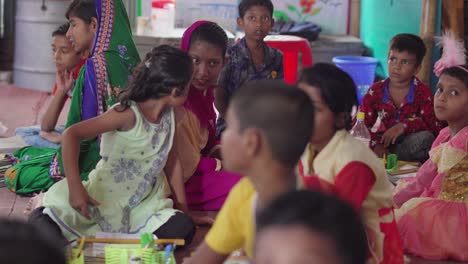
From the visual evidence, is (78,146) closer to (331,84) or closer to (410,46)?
(331,84)

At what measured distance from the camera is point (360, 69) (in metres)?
6.20

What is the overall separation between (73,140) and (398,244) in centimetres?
120

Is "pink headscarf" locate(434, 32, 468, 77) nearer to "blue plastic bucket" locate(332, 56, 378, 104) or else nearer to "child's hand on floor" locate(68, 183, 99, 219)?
"blue plastic bucket" locate(332, 56, 378, 104)

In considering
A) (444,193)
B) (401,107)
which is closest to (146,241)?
(444,193)

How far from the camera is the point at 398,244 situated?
2.47 meters

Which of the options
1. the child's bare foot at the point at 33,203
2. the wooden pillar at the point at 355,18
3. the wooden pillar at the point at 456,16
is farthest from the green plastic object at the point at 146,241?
the wooden pillar at the point at 355,18

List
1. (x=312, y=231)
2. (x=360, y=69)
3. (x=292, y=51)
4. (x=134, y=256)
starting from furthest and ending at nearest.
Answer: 1. (x=360, y=69)
2. (x=292, y=51)
3. (x=134, y=256)
4. (x=312, y=231)

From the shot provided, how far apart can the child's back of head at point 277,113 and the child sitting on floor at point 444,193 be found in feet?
4.40

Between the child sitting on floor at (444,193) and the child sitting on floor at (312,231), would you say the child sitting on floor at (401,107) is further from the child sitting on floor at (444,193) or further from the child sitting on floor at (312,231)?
the child sitting on floor at (312,231)

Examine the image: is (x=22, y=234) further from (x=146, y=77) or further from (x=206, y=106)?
(x=206, y=106)

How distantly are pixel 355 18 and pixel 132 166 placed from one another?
4.53 m

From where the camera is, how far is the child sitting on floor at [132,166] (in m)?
2.90

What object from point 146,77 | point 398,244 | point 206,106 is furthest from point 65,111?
point 398,244

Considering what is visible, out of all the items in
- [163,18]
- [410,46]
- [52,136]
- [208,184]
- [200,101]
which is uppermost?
[163,18]
